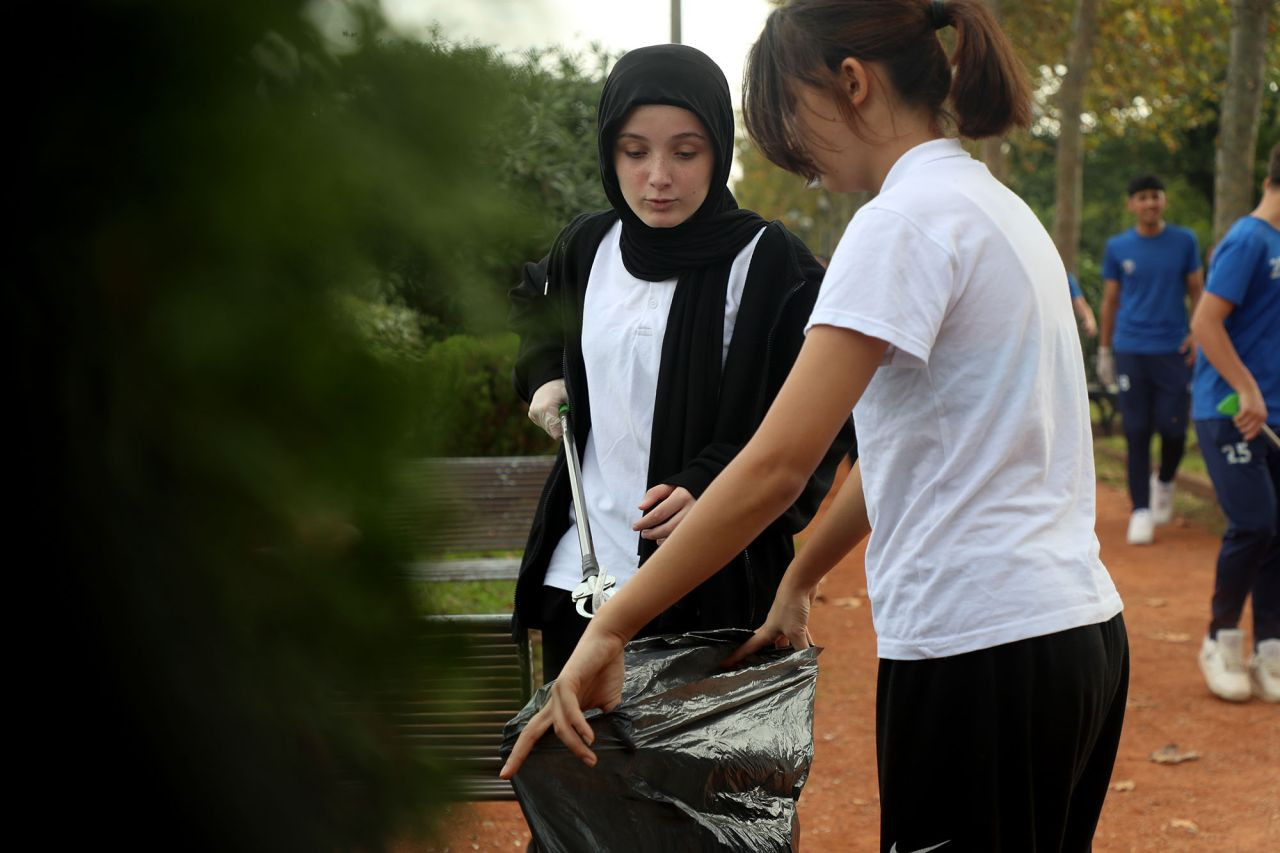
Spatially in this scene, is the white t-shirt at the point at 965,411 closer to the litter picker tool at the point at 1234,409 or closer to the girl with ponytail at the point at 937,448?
the girl with ponytail at the point at 937,448

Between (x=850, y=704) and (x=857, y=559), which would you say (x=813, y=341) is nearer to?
(x=850, y=704)

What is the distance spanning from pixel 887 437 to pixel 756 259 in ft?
3.07

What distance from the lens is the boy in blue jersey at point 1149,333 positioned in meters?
9.21

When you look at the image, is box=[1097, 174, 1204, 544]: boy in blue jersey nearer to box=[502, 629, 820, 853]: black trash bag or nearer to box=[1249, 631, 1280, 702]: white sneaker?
box=[1249, 631, 1280, 702]: white sneaker

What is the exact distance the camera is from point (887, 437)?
193cm

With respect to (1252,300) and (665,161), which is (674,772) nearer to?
(665,161)

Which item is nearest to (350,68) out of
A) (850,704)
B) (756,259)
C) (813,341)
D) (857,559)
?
(813,341)

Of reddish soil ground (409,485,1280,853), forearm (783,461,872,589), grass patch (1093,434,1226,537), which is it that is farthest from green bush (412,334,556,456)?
grass patch (1093,434,1226,537)

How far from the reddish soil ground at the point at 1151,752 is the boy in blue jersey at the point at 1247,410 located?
472 millimetres

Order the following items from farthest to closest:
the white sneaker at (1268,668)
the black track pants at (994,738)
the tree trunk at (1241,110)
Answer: the tree trunk at (1241,110), the white sneaker at (1268,668), the black track pants at (994,738)

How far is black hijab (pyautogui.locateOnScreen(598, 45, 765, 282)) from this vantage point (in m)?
2.78

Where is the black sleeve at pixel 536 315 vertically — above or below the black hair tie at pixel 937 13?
below

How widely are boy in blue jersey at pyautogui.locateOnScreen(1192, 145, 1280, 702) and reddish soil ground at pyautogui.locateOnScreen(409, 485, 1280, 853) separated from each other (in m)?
0.47

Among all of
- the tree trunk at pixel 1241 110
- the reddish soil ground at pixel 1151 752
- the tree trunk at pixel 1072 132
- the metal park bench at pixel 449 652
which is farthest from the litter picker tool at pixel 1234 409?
the tree trunk at pixel 1072 132
